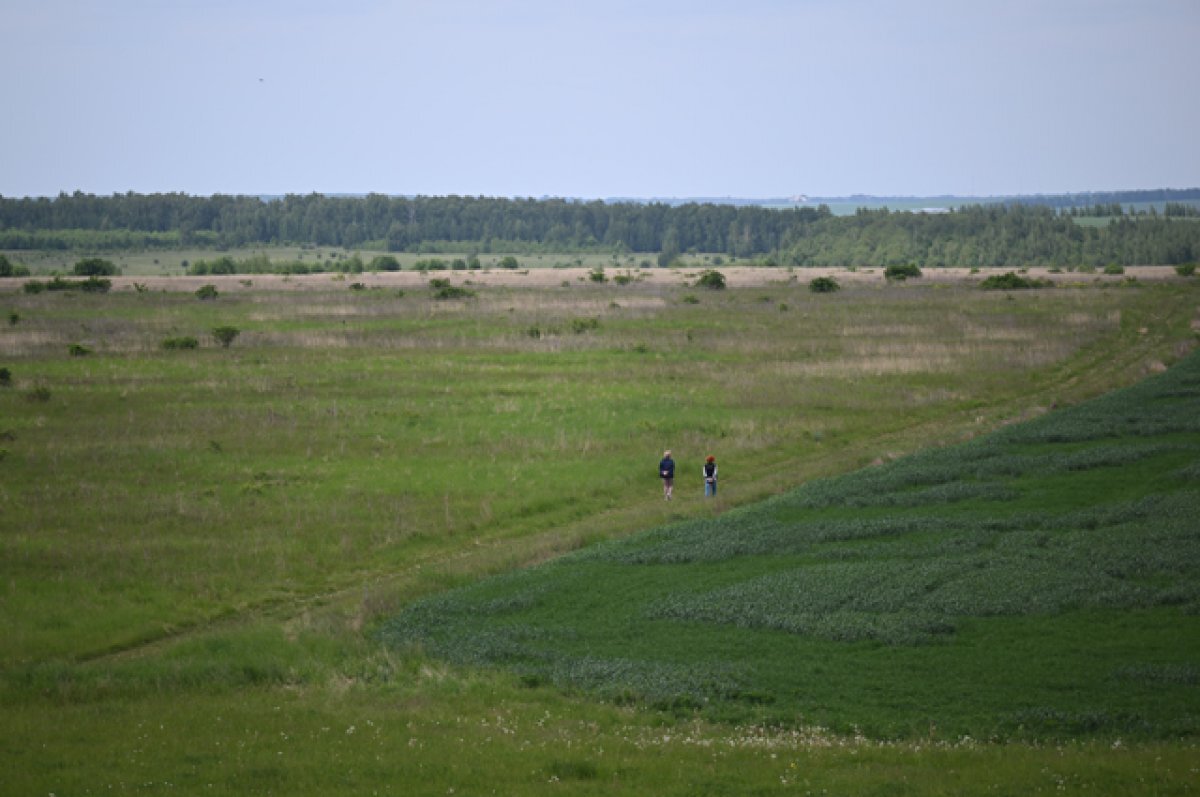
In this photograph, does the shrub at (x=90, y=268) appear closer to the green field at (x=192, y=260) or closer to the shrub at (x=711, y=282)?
the green field at (x=192, y=260)

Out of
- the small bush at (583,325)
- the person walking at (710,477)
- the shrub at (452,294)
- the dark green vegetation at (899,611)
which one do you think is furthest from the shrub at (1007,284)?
the person walking at (710,477)

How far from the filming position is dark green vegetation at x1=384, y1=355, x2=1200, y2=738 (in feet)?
49.9

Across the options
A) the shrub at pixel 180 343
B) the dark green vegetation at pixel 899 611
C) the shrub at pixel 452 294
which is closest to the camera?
the dark green vegetation at pixel 899 611

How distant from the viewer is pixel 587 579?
21.7 meters

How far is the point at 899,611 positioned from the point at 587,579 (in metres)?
5.65

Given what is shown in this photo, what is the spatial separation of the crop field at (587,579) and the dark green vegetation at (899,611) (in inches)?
3.0

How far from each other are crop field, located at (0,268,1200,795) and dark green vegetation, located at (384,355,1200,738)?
0.08m

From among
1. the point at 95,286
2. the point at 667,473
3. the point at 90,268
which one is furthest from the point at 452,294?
the point at 90,268

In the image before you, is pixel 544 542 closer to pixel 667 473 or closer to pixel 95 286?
pixel 667 473

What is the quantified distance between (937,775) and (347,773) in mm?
6222

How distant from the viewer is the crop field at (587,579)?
13688 mm

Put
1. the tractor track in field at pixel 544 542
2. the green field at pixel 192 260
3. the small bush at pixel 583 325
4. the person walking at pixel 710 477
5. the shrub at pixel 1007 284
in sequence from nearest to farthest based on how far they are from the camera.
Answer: the tractor track in field at pixel 544 542 → the person walking at pixel 710 477 → the small bush at pixel 583 325 → the shrub at pixel 1007 284 → the green field at pixel 192 260

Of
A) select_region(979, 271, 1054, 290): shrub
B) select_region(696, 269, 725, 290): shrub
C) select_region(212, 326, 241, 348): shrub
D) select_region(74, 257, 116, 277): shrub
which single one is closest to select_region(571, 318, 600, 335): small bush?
select_region(212, 326, 241, 348): shrub

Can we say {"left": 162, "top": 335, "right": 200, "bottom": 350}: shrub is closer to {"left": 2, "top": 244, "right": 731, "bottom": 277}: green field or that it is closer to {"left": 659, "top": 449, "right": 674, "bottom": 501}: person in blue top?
{"left": 659, "top": 449, "right": 674, "bottom": 501}: person in blue top
